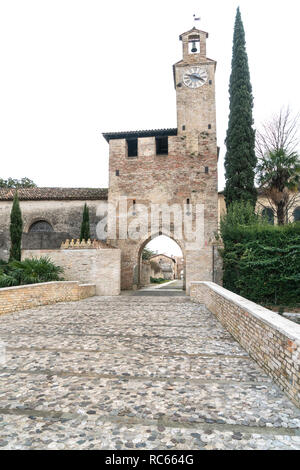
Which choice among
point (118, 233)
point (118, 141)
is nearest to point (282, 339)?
point (118, 233)

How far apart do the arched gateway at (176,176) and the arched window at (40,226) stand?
17.3 ft

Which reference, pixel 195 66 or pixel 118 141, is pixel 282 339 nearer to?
pixel 118 141

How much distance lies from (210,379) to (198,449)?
56.1 inches

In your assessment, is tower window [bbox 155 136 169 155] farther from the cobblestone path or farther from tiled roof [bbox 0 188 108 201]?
the cobblestone path

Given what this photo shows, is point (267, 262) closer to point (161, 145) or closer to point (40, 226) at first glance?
point (161, 145)

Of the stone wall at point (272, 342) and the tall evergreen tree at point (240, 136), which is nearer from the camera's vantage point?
the stone wall at point (272, 342)

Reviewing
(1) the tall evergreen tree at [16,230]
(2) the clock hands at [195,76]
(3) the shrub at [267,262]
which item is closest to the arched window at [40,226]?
(1) the tall evergreen tree at [16,230]

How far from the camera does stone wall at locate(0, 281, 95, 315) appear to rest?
8.45 m

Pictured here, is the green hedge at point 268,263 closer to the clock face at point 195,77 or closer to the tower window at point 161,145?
the tower window at point 161,145

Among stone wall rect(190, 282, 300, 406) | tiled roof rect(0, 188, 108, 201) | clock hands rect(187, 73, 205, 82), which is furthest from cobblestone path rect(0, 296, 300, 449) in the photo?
clock hands rect(187, 73, 205, 82)

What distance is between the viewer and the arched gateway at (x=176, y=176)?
19.4 metres

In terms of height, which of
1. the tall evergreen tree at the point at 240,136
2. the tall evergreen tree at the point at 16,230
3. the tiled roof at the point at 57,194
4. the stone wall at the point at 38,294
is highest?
the tall evergreen tree at the point at 240,136
